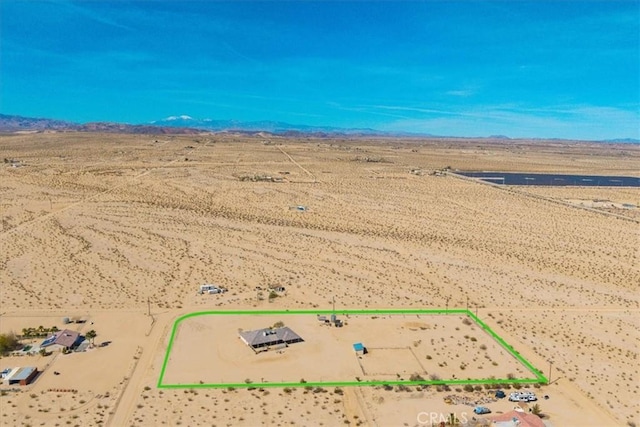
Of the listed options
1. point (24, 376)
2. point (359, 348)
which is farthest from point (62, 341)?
point (359, 348)

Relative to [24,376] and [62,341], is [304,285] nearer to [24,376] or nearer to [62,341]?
[62,341]

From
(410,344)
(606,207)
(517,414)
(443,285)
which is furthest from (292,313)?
(606,207)

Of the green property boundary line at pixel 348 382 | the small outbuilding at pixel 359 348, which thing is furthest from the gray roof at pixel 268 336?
the green property boundary line at pixel 348 382

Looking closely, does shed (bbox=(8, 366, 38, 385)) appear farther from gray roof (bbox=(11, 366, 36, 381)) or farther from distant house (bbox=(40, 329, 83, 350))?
distant house (bbox=(40, 329, 83, 350))

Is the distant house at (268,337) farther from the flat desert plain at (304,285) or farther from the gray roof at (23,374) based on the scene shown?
the gray roof at (23,374)

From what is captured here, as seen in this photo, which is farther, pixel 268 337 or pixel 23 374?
pixel 268 337

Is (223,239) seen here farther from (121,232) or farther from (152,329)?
(152,329)
